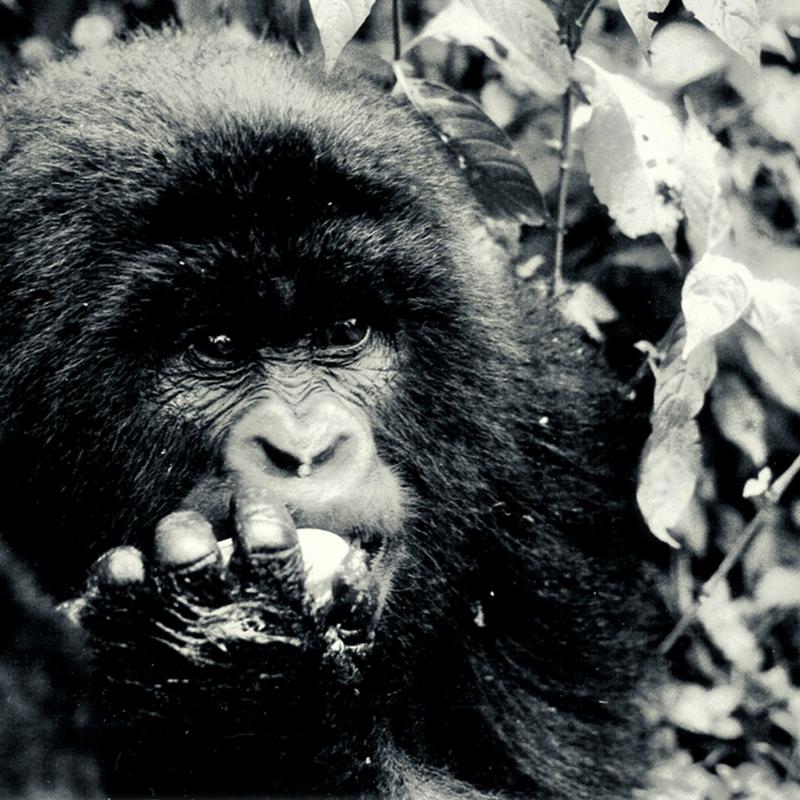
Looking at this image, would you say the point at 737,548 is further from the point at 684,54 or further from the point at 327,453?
the point at 327,453

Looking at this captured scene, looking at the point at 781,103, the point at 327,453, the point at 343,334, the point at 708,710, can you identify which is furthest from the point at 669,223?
the point at 708,710

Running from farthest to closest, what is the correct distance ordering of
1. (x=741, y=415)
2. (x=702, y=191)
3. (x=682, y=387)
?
(x=741, y=415)
(x=702, y=191)
(x=682, y=387)

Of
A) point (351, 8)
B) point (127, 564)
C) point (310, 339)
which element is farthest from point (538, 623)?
point (351, 8)

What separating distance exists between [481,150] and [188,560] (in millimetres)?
1465

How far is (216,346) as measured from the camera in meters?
2.85

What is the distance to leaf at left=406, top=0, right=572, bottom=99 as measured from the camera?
3.06 metres

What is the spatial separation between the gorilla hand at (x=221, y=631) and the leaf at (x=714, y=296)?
917 millimetres

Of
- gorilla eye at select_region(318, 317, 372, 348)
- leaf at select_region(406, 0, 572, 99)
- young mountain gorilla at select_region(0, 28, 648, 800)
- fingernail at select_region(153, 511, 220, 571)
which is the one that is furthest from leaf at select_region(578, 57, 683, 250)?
fingernail at select_region(153, 511, 220, 571)

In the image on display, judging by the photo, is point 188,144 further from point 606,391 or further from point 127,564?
point 606,391

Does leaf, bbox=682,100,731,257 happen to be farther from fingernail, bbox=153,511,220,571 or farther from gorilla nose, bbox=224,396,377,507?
fingernail, bbox=153,511,220,571

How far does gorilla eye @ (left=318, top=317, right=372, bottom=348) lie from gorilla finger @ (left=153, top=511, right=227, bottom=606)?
688 mm

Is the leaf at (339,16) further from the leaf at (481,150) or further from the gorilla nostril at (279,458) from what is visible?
the gorilla nostril at (279,458)

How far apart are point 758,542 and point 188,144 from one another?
1922mm

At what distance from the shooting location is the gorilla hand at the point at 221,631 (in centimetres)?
232
